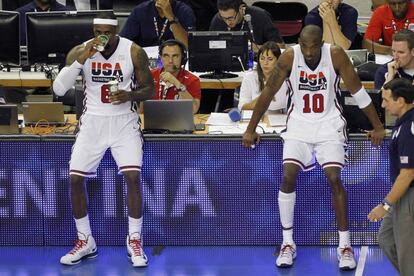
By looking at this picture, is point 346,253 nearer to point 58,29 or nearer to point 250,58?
point 250,58

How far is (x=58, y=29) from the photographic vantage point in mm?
12609

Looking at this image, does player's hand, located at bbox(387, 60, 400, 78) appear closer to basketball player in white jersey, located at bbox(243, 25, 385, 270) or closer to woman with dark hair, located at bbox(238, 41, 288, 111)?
basketball player in white jersey, located at bbox(243, 25, 385, 270)

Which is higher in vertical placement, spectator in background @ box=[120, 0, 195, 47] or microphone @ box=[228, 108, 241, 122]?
spectator in background @ box=[120, 0, 195, 47]

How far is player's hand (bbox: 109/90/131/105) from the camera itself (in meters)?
9.40

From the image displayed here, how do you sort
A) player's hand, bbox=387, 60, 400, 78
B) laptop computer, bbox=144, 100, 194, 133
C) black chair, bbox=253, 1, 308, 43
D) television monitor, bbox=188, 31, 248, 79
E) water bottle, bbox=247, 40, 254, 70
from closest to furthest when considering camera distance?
1. laptop computer, bbox=144, 100, 194, 133
2. player's hand, bbox=387, 60, 400, 78
3. television monitor, bbox=188, 31, 248, 79
4. water bottle, bbox=247, 40, 254, 70
5. black chair, bbox=253, 1, 308, 43

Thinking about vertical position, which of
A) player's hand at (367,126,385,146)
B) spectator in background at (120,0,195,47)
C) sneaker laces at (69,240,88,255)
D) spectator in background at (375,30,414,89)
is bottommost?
sneaker laces at (69,240,88,255)

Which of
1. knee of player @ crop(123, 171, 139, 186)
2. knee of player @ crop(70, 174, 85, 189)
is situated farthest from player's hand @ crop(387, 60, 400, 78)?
knee of player @ crop(70, 174, 85, 189)

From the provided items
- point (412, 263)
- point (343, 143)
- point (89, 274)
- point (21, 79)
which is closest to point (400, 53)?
point (343, 143)

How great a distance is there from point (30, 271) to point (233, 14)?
470cm

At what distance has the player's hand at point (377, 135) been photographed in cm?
966

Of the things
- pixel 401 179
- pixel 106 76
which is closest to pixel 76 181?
pixel 106 76

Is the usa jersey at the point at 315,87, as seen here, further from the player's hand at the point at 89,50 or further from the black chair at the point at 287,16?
the black chair at the point at 287,16

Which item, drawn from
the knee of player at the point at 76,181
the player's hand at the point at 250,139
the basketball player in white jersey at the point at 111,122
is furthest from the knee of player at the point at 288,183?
the knee of player at the point at 76,181

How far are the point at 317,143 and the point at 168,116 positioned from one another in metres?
1.45
